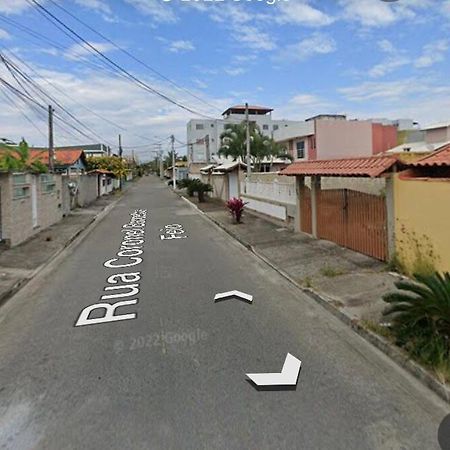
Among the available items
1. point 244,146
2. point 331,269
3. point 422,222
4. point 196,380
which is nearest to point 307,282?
point 331,269

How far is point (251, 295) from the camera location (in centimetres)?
698

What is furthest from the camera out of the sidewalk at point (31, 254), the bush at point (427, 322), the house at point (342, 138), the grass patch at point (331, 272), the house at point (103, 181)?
the house at point (342, 138)

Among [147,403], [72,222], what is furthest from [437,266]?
[72,222]

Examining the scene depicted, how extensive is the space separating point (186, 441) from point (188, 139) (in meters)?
86.0

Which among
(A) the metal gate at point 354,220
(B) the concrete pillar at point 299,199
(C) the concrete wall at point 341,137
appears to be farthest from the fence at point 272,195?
(C) the concrete wall at point 341,137

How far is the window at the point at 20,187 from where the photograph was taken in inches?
486

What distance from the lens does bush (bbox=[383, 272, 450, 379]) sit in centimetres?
405

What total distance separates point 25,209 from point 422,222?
11.5 meters

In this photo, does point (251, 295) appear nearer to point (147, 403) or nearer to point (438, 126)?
point (147, 403)

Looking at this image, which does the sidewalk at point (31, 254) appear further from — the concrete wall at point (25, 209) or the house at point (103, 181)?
the house at point (103, 181)

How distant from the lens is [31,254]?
11.0 m

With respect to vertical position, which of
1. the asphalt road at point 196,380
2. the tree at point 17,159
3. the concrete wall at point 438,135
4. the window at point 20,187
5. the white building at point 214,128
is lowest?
the asphalt road at point 196,380

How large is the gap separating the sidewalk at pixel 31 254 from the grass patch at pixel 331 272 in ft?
18.9

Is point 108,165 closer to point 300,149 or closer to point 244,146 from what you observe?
point 244,146
